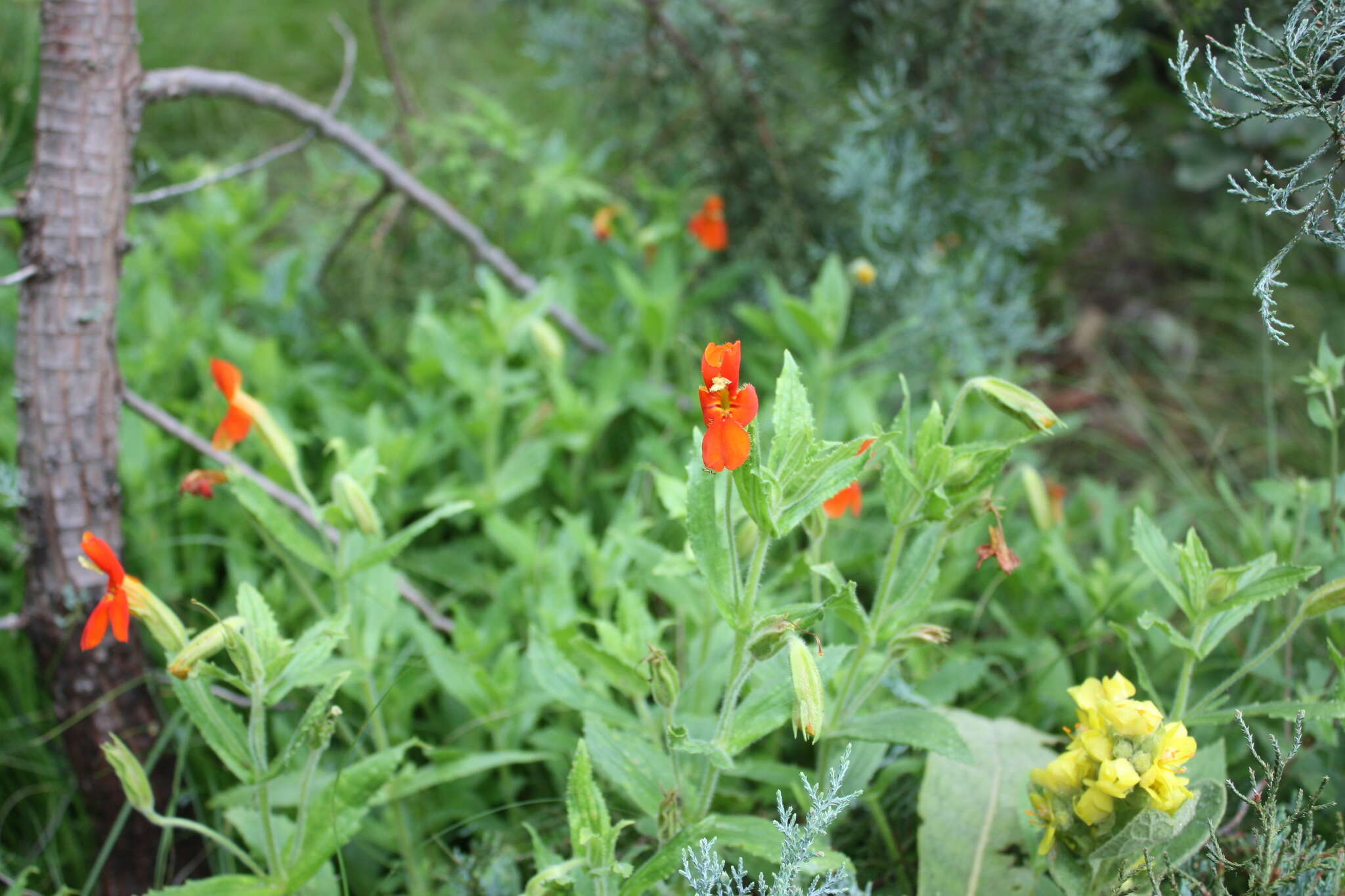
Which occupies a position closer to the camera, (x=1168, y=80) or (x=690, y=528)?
(x=690, y=528)

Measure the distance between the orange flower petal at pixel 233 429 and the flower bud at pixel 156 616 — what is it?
345mm

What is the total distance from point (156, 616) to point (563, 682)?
1.87 ft

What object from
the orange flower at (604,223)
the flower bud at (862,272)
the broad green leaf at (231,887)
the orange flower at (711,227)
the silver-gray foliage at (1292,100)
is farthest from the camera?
the orange flower at (604,223)

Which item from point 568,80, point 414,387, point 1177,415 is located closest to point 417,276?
point 414,387

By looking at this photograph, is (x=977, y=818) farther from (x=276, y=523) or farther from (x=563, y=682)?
(x=276, y=523)

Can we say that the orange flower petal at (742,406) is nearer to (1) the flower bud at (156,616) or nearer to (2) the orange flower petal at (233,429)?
(1) the flower bud at (156,616)

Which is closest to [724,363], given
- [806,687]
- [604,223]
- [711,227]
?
[806,687]

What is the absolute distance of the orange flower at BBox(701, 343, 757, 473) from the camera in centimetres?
108

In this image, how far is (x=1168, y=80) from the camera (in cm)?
325

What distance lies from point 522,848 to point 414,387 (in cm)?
135

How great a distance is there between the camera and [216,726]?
1.37m

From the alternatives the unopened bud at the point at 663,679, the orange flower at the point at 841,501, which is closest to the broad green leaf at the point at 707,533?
the unopened bud at the point at 663,679

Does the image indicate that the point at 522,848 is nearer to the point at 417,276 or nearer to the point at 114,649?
the point at 114,649

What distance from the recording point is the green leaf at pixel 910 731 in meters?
1.33
